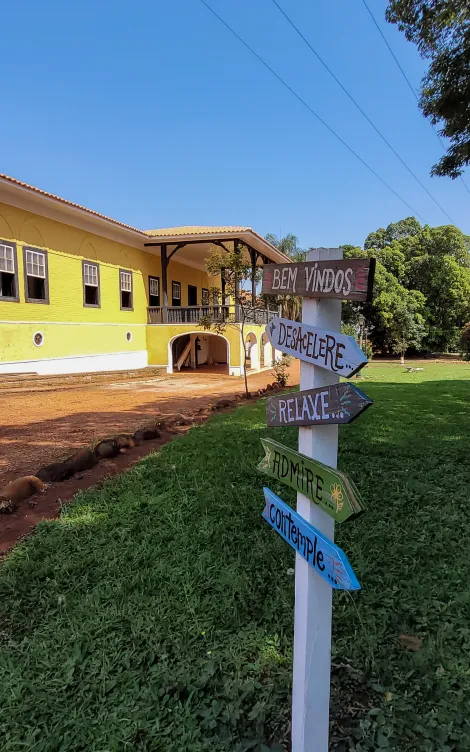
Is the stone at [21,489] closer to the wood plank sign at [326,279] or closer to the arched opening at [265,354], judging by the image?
the wood plank sign at [326,279]

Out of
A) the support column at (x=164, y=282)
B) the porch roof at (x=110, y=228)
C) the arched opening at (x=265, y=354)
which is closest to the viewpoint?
the porch roof at (x=110, y=228)

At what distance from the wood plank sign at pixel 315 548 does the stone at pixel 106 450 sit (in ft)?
11.8

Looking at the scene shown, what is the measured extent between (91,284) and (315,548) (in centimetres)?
1544

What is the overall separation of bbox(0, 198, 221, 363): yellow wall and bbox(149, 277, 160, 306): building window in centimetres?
36

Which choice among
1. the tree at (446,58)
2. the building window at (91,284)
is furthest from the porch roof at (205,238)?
the tree at (446,58)

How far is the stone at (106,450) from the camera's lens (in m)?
5.01

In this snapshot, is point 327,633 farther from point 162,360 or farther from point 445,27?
point 162,360

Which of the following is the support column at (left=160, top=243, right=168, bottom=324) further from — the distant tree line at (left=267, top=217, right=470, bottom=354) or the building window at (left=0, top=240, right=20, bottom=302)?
the distant tree line at (left=267, top=217, right=470, bottom=354)

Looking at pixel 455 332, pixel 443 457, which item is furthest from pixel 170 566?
pixel 455 332

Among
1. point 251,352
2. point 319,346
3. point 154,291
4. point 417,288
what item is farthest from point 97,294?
point 417,288

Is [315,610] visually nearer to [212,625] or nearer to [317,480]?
[317,480]

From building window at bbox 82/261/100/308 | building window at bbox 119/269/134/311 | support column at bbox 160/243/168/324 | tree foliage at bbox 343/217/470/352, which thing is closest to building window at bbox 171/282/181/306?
support column at bbox 160/243/168/324

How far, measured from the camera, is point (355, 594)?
252 cm

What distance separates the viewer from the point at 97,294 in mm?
15969
